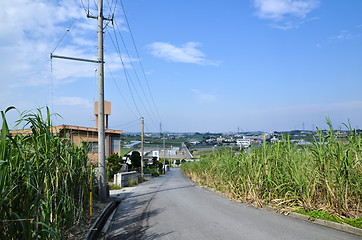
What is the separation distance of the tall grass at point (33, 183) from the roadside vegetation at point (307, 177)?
22.3 ft

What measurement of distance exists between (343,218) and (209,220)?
12.1ft

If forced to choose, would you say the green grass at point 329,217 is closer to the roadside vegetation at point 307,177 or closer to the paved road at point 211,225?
the roadside vegetation at point 307,177

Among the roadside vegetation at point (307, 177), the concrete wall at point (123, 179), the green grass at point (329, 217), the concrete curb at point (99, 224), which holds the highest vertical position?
the roadside vegetation at point (307, 177)

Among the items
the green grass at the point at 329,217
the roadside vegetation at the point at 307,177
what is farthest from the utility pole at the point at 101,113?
the green grass at the point at 329,217

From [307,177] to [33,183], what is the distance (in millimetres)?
8015

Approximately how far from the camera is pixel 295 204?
9508 mm

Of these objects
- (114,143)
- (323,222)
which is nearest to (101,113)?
(323,222)

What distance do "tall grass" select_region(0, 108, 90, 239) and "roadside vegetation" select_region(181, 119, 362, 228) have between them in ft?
22.3

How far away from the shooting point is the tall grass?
4.16 metres

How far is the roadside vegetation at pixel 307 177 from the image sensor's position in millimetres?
7742

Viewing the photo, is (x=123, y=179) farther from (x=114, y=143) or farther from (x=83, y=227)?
(x=114, y=143)

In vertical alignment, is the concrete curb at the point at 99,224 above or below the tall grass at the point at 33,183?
below

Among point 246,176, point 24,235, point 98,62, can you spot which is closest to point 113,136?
point 98,62

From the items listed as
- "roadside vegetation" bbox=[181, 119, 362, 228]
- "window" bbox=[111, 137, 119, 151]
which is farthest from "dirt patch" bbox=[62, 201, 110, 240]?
"window" bbox=[111, 137, 119, 151]
